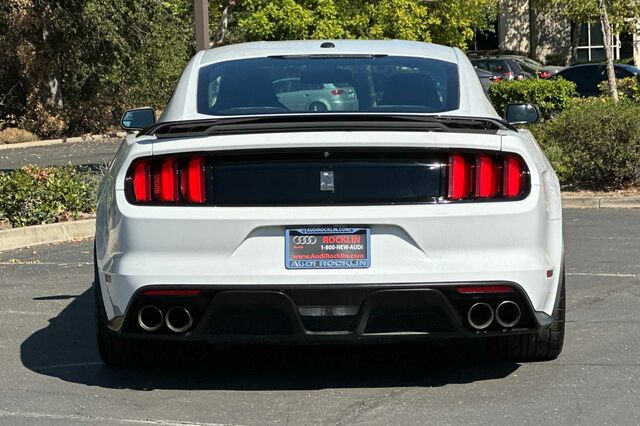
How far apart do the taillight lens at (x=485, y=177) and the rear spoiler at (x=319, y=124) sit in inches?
5.5

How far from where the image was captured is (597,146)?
46.7ft

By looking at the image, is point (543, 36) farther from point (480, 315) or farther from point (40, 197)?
point (480, 315)

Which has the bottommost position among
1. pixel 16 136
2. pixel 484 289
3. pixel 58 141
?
pixel 58 141

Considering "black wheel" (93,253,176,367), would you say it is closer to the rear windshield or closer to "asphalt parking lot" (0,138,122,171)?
the rear windshield

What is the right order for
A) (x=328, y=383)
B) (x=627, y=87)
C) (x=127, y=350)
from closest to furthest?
(x=328, y=383) < (x=127, y=350) < (x=627, y=87)

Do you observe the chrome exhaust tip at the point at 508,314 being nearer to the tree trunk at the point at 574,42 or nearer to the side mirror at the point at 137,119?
the side mirror at the point at 137,119

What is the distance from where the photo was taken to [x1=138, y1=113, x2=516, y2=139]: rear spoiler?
5703mm

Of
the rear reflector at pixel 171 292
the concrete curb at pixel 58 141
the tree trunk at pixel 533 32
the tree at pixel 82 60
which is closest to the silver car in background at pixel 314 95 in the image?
the rear reflector at pixel 171 292

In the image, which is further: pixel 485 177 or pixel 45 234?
pixel 45 234

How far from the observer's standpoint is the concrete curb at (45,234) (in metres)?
11.7

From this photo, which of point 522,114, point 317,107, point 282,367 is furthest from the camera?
point 522,114

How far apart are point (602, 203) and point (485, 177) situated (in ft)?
27.5

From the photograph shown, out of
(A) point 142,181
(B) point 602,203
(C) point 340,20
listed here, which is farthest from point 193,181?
(C) point 340,20

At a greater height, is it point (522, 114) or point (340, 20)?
point (340, 20)
